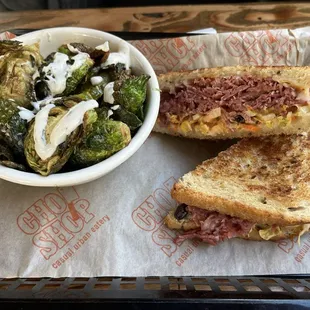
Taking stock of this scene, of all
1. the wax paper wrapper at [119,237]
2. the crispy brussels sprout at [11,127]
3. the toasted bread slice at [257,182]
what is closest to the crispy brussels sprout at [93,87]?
the crispy brussels sprout at [11,127]

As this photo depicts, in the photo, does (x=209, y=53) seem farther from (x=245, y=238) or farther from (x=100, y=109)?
(x=245, y=238)

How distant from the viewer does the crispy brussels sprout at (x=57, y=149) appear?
4.43ft

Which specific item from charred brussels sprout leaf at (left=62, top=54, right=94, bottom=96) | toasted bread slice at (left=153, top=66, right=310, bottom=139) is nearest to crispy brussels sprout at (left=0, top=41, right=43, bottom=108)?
charred brussels sprout leaf at (left=62, top=54, right=94, bottom=96)

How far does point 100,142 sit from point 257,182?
64cm

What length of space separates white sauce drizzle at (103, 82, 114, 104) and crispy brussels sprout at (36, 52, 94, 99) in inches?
3.9

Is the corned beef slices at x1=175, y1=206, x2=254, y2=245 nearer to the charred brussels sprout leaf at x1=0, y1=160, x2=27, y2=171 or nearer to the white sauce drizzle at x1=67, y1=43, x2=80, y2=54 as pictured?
the charred brussels sprout leaf at x1=0, y1=160, x2=27, y2=171

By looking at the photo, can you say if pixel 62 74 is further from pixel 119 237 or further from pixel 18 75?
pixel 119 237

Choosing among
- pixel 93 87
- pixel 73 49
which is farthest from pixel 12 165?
pixel 73 49

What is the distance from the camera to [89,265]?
144 cm

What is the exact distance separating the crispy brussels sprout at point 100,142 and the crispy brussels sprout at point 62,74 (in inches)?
6.9

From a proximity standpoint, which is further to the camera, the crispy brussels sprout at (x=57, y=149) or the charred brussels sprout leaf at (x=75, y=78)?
the charred brussels sprout leaf at (x=75, y=78)

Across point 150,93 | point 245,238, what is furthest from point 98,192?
point 245,238

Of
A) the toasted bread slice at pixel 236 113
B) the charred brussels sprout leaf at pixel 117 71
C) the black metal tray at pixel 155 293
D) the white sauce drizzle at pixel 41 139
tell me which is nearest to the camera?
the black metal tray at pixel 155 293

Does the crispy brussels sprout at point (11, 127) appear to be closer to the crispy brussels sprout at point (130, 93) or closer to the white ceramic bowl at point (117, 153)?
the white ceramic bowl at point (117, 153)
